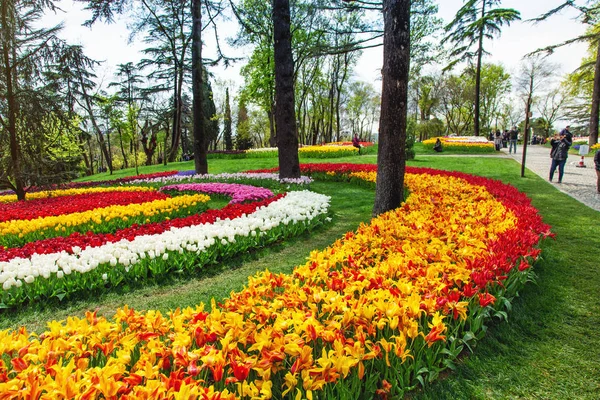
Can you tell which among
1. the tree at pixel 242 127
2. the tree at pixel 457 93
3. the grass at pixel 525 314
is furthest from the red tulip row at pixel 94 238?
the tree at pixel 457 93

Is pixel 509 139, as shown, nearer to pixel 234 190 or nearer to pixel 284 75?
pixel 284 75

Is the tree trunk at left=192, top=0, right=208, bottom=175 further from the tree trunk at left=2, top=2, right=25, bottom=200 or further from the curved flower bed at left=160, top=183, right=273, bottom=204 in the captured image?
the tree trunk at left=2, top=2, right=25, bottom=200

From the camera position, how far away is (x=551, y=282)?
4.04 meters

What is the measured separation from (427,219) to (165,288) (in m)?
3.67

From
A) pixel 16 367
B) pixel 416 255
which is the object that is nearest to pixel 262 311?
pixel 16 367

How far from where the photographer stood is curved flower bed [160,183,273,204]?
877 cm

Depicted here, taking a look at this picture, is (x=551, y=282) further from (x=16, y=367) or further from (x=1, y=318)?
(x=1, y=318)

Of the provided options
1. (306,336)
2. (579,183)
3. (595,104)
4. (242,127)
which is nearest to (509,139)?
(595,104)

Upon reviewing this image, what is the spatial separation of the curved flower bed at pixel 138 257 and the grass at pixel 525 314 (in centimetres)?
18

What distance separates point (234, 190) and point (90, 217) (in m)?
3.89

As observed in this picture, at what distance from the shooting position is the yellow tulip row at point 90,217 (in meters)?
6.08

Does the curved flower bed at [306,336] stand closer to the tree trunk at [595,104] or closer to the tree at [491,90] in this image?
the tree trunk at [595,104]

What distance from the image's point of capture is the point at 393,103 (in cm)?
579

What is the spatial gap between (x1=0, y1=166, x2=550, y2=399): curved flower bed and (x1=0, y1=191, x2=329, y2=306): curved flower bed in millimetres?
1271
